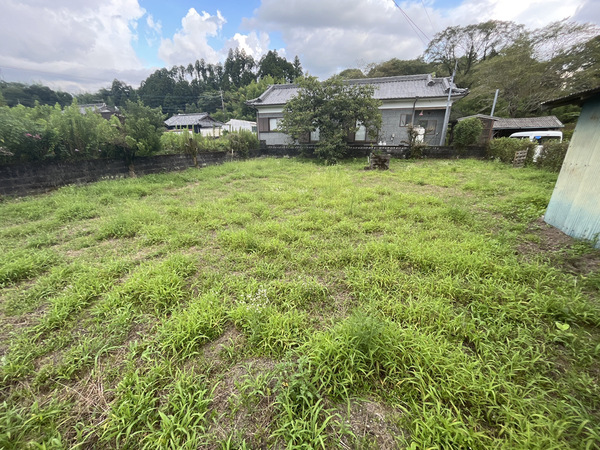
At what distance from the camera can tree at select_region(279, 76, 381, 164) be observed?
11359mm

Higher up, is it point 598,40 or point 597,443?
point 598,40

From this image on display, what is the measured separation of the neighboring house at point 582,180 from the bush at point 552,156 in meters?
6.06

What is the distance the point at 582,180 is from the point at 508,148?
8.57m

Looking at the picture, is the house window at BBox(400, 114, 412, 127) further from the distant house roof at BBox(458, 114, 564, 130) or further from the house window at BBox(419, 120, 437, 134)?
the distant house roof at BBox(458, 114, 564, 130)

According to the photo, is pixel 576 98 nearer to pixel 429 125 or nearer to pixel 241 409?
pixel 241 409

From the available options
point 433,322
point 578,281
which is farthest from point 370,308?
point 578,281

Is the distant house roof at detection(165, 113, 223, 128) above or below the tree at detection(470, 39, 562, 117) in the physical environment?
below

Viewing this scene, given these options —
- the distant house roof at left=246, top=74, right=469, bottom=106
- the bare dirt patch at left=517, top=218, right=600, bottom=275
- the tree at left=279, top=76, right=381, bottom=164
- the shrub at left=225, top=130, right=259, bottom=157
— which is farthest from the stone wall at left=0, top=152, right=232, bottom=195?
the bare dirt patch at left=517, top=218, right=600, bottom=275

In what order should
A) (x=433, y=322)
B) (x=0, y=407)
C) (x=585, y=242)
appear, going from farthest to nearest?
(x=585, y=242) < (x=433, y=322) < (x=0, y=407)

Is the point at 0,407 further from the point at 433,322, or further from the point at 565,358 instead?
the point at 565,358

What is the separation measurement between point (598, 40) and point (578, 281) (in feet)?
82.2

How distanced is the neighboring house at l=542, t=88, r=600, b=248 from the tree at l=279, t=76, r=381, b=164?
862cm

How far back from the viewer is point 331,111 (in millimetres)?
11695

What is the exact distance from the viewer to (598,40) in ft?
50.1
